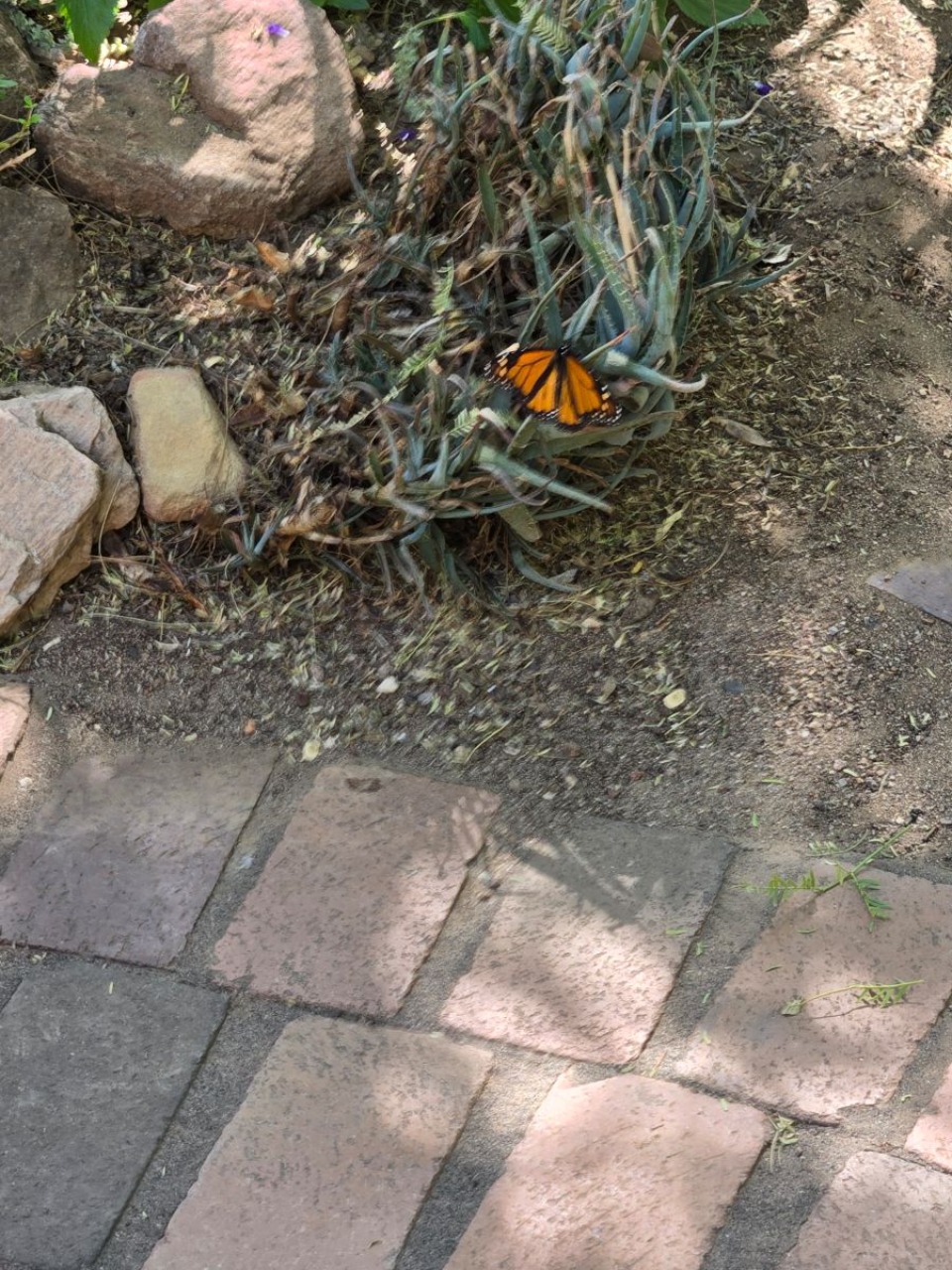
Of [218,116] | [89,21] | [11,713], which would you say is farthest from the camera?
[218,116]

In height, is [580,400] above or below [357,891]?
above

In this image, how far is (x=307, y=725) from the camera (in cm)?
241

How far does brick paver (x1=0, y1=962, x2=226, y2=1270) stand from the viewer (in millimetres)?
1828

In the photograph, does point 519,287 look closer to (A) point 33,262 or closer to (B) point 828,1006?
(A) point 33,262

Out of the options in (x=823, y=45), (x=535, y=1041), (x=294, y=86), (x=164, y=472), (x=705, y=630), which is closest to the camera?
(x=535, y=1041)

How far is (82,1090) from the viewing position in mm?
1972

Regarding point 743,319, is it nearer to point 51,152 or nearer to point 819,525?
point 819,525

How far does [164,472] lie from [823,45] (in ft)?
6.51

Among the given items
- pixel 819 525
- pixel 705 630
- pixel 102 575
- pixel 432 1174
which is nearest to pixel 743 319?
pixel 819 525

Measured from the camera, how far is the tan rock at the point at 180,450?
2.68 meters

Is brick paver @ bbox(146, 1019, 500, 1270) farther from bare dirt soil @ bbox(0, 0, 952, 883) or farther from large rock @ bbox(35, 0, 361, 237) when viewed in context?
large rock @ bbox(35, 0, 361, 237)

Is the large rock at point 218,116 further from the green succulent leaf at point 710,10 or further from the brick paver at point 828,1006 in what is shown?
the brick paver at point 828,1006

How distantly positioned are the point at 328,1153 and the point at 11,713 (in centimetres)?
110

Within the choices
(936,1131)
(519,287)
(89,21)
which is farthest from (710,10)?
(936,1131)
